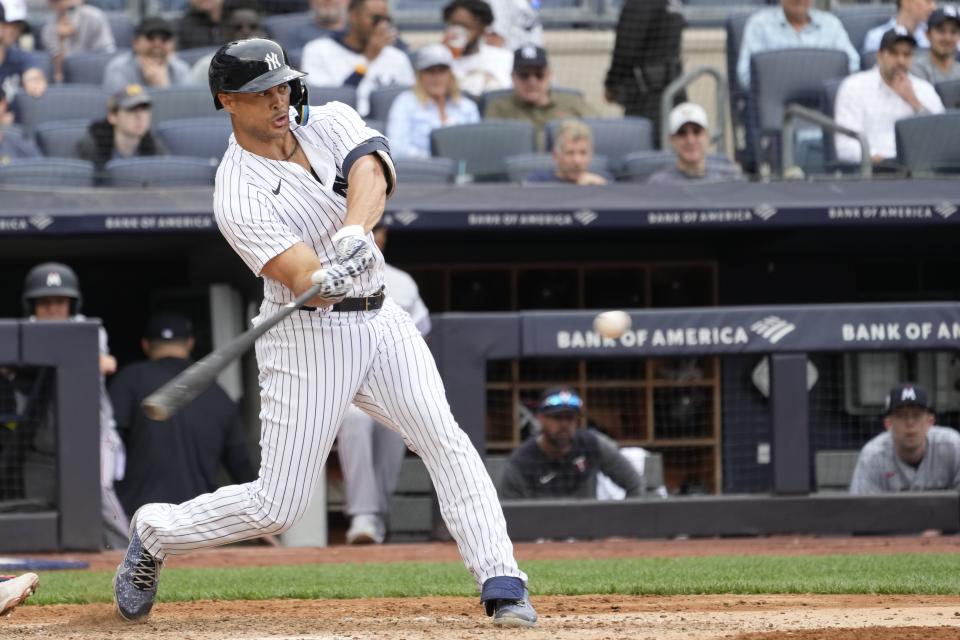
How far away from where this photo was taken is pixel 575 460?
724cm

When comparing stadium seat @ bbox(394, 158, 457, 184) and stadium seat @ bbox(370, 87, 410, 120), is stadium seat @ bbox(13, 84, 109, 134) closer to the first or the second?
stadium seat @ bbox(370, 87, 410, 120)

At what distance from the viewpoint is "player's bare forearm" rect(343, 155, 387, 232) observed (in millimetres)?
3883

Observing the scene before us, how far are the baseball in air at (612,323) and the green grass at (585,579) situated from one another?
3.58 ft

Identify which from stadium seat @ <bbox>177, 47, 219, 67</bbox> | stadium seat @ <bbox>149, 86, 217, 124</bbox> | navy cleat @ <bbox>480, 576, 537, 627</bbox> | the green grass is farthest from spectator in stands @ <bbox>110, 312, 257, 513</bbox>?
navy cleat @ <bbox>480, 576, 537, 627</bbox>

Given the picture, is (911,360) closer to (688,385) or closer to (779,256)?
(688,385)

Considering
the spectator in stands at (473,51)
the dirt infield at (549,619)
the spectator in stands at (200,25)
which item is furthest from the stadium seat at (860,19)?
the dirt infield at (549,619)

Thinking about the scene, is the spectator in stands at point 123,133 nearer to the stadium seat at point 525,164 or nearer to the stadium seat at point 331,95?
the stadium seat at point 331,95

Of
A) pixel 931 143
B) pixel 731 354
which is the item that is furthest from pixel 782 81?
pixel 731 354

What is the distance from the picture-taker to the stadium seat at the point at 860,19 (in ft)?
34.0

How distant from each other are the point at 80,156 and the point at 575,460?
338 centimetres

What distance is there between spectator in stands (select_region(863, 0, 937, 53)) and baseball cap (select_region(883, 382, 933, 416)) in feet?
10.7

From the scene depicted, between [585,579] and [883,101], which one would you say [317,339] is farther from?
[883,101]

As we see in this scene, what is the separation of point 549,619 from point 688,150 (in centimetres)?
461

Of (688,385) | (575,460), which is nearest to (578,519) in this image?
(575,460)
